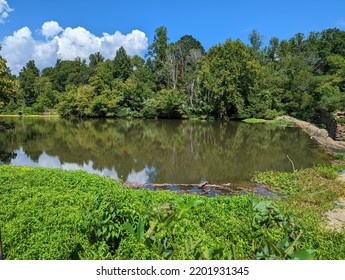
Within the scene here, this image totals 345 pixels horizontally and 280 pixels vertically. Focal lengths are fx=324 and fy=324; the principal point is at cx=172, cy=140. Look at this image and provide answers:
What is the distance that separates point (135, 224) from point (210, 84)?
41.6 meters

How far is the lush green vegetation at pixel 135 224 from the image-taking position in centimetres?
297

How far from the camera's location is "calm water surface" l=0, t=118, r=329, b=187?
16219 mm

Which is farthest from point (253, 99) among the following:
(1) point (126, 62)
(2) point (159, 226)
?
(2) point (159, 226)

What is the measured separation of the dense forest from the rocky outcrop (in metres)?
1.84

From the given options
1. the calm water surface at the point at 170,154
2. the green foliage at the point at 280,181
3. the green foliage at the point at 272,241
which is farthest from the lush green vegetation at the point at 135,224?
the calm water surface at the point at 170,154

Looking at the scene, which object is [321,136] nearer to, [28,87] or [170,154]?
[170,154]

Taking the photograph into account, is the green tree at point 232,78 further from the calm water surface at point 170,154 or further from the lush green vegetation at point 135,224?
the lush green vegetation at point 135,224

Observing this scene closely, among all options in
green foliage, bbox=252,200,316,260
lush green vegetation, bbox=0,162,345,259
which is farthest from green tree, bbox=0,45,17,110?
green foliage, bbox=252,200,316,260

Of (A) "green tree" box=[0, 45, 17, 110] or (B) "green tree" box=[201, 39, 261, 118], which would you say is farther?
(B) "green tree" box=[201, 39, 261, 118]

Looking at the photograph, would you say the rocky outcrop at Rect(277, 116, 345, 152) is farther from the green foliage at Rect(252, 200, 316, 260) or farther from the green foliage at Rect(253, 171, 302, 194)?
the green foliage at Rect(252, 200, 316, 260)

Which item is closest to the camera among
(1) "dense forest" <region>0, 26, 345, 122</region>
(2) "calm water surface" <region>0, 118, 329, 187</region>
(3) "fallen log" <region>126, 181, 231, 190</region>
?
(3) "fallen log" <region>126, 181, 231, 190</region>

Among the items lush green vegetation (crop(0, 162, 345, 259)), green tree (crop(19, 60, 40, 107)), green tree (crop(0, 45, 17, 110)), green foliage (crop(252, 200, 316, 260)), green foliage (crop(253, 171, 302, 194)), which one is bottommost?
green foliage (crop(253, 171, 302, 194))

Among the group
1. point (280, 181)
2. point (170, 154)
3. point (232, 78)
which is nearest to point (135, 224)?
point (280, 181)

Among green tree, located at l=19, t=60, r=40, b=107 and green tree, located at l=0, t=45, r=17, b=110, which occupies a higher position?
green tree, located at l=19, t=60, r=40, b=107
